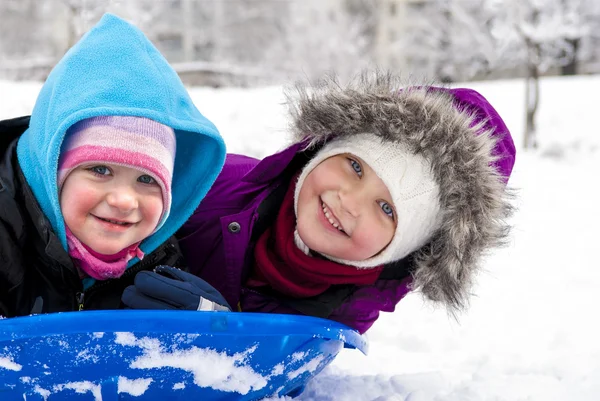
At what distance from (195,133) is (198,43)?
19.1 metres

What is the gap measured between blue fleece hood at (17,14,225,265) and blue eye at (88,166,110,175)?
0.08 meters

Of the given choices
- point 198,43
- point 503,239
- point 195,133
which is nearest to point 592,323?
point 503,239

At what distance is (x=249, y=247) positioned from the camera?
1.83m

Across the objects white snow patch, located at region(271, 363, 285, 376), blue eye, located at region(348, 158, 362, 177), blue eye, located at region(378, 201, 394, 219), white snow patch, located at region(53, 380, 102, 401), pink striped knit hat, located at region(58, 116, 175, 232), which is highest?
pink striped knit hat, located at region(58, 116, 175, 232)

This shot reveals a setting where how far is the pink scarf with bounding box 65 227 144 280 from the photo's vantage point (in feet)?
4.81

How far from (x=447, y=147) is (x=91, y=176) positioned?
88 centimetres

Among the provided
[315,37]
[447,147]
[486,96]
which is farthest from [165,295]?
[315,37]

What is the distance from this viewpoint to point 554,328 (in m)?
2.42

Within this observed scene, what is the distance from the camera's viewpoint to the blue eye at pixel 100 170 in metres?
1.42

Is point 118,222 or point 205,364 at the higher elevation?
point 118,222

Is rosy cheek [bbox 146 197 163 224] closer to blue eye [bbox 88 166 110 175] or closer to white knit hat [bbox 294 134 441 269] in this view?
blue eye [bbox 88 166 110 175]

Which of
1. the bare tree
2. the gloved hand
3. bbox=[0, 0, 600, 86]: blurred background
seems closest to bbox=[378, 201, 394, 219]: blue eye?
the gloved hand

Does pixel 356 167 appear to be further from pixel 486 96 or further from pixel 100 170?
pixel 486 96

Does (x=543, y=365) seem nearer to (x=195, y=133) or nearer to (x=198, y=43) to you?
(x=195, y=133)
